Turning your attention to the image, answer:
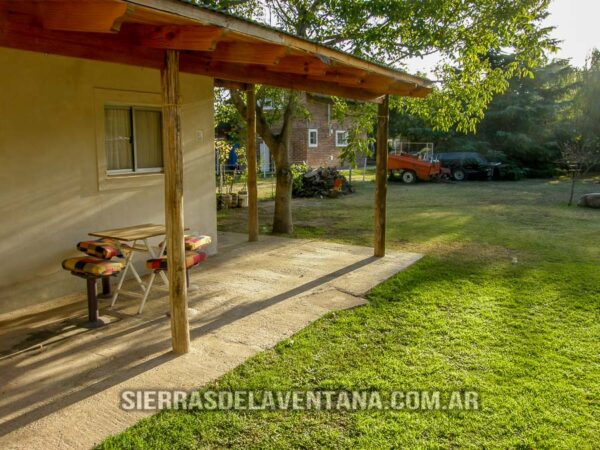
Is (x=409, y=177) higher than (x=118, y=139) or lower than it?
lower

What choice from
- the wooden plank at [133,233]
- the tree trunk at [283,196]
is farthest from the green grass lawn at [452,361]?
the tree trunk at [283,196]

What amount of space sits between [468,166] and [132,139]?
19.8 meters

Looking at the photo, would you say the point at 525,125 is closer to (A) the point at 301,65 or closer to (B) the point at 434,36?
(B) the point at 434,36

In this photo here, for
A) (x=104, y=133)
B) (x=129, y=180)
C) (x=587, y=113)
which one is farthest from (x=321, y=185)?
(x=587, y=113)

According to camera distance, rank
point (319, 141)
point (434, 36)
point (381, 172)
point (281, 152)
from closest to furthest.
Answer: point (381, 172) < point (434, 36) < point (281, 152) < point (319, 141)

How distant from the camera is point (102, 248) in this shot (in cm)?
487

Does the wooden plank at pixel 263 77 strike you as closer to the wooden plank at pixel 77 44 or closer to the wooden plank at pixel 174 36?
the wooden plank at pixel 77 44

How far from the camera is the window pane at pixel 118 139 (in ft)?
19.4

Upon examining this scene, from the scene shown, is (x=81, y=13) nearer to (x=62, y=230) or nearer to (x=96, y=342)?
(x=96, y=342)

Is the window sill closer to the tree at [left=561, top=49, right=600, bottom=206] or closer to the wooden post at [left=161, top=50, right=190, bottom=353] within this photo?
the wooden post at [left=161, top=50, right=190, bottom=353]

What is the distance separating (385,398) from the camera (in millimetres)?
3312

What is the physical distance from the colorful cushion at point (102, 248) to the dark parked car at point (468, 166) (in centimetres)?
2015

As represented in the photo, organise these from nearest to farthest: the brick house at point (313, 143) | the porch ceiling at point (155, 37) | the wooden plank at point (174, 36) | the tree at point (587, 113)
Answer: the porch ceiling at point (155, 37)
the wooden plank at point (174, 36)
the tree at point (587, 113)
the brick house at point (313, 143)

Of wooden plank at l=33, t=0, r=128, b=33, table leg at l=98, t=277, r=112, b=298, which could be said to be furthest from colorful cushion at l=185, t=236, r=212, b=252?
wooden plank at l=33, t=0, r=128, b=33
